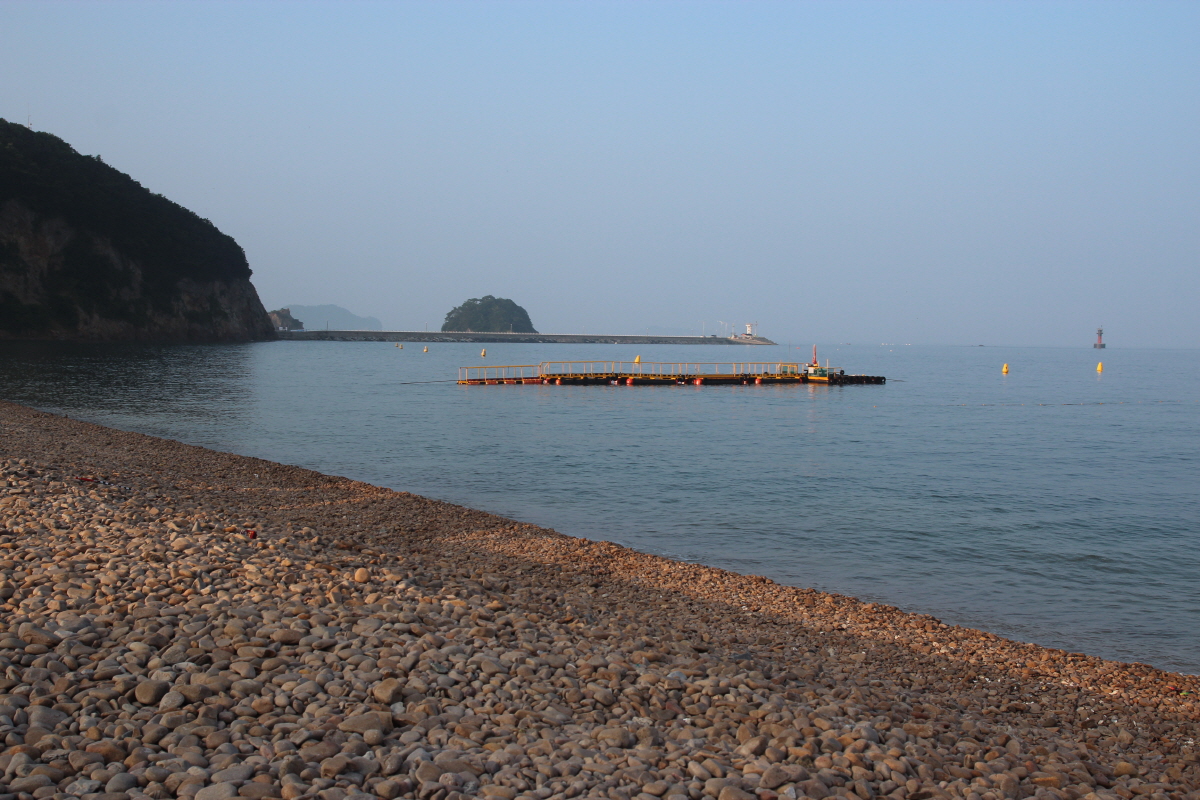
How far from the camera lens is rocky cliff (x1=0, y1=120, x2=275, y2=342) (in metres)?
91.6

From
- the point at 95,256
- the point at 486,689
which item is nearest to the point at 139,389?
the point at 486,689

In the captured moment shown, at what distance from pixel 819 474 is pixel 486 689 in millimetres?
19982

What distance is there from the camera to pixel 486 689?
19.1ft

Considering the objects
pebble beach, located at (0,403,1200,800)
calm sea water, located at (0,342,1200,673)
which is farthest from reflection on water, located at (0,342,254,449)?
pebble beach, located at (0,403,1200,800)

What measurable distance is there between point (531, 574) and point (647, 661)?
459cm

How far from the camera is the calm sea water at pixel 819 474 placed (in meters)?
A: 12.8

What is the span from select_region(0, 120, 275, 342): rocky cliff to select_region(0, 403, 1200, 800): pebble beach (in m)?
100

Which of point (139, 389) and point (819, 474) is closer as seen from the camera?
point (819, 474)

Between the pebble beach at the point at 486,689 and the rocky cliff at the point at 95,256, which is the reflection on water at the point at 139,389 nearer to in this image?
the rocky cliff at the point at 95,256

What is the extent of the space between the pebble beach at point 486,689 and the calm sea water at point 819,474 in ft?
9.79

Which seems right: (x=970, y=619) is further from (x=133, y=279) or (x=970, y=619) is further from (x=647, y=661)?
(x=133, y=279)

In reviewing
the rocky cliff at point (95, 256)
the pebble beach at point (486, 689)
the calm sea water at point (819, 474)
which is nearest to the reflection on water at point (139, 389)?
the calm sea water at point (819, 474)

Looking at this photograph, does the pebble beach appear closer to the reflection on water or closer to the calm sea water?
the calm sea water

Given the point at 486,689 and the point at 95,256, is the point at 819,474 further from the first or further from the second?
the point at 95,256
